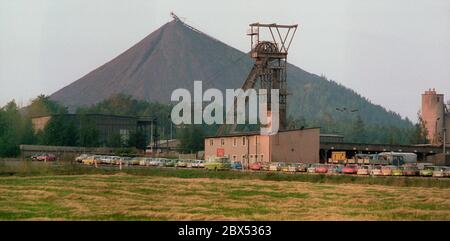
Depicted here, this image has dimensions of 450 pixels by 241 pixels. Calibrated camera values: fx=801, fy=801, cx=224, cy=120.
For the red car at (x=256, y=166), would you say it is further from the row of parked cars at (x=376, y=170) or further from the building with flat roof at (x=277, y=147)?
the building with flat roof at (x=277, y=147)

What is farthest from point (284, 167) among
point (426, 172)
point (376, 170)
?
point (426, 172)

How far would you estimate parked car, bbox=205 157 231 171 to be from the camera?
244 feet

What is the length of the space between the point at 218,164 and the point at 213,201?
3835 centimetres

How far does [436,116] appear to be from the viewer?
5069 inches

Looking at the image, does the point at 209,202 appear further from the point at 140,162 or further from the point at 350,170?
the point at 140,162

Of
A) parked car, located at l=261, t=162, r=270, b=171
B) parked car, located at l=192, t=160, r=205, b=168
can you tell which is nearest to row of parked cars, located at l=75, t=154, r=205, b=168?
parked car, located at l=192, t=160, r=205, b=168

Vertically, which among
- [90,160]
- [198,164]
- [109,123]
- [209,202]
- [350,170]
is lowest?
[209,202]

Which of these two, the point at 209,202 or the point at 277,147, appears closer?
the point at 209,202

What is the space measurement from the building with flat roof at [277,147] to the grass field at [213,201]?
29595 millimetres

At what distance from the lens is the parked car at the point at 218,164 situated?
2933 inches
